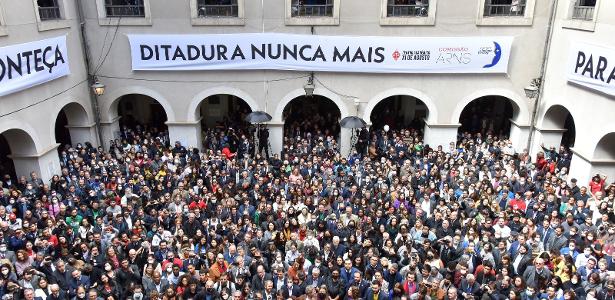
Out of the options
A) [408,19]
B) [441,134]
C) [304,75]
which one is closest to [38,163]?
[304,75]

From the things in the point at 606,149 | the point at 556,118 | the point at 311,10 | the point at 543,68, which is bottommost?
the point at 606,149

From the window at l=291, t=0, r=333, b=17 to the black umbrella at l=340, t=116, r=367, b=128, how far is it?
3883mm

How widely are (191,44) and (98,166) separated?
5.43 meters

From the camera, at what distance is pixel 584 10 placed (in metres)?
15.3

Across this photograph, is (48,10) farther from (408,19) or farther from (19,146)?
(408,19)

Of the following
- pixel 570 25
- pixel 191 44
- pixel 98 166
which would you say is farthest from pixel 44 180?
pixel 570 25

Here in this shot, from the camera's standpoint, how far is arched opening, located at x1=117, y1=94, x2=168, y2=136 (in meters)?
21.6

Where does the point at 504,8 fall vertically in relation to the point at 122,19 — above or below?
above

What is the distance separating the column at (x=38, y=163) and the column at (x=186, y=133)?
4.20 metres

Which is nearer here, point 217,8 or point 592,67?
point 592,67

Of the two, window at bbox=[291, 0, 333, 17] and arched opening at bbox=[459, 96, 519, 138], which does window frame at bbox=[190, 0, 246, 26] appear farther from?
arched opening at bbox=[459, 96, 519, 138]

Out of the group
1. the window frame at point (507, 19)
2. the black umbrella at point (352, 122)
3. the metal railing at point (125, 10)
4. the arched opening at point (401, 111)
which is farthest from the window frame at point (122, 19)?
the window frame at point (507, 19)

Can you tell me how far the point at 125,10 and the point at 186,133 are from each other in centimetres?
502

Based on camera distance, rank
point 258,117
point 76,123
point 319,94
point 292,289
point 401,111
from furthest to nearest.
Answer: point 401,111, point 319,94, point 76,123, point 258,117, point 292,289
